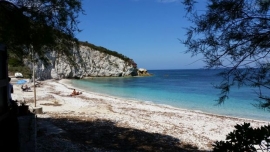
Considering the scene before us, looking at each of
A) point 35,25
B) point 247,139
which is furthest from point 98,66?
point 247,139

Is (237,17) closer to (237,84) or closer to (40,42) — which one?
(237,84)

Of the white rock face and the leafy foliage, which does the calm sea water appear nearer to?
the leafy foliage

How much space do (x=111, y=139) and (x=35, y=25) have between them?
14.6ft

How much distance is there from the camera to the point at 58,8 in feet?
18.8

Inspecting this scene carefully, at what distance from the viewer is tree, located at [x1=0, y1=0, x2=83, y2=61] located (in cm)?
529

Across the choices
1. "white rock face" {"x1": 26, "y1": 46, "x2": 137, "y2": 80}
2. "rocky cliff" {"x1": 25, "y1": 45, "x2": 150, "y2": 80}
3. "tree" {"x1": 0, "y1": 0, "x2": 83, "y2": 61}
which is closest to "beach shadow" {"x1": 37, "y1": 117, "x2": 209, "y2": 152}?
"tree" {"x1": 0, "y1": 0, "x2": 83, "y2": 61}

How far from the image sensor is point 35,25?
18.4 feet

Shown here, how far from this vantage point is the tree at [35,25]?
17.3 ft

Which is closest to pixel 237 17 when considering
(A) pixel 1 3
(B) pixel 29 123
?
(B) pixel 29 123

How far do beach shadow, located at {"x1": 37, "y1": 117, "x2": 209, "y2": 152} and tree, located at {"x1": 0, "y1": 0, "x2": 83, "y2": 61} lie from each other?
8.14ft

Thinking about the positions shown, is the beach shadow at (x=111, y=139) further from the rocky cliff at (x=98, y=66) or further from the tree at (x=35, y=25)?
the rocky cliff at (x=98, y=66)

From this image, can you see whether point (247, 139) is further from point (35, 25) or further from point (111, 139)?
point (111, 139)

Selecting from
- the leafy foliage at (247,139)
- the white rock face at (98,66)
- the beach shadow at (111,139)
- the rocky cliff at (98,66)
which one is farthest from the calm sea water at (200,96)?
the white rock face at (98,66)

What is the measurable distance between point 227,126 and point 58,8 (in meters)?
10.6
